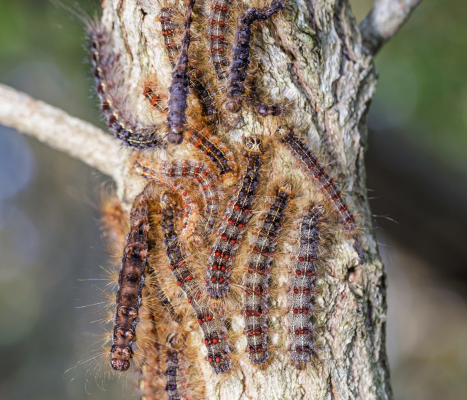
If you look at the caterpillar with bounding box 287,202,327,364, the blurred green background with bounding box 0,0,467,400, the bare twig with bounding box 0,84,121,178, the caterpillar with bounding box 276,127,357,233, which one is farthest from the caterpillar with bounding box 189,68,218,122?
the blurred green background with bounding box 0,0,467,400

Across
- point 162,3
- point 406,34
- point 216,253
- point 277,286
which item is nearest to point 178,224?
point 216,253

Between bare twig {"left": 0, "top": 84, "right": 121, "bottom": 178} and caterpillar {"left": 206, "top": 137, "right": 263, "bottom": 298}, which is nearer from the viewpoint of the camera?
caterpillar {"left": 206, "top": 137, "right": 263, "bottom": 298}

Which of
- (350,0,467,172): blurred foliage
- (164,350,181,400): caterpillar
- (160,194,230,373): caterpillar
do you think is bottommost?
(164,350,181,400): caterpillar

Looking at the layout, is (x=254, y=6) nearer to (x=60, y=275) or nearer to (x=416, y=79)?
(x=416, y=79)

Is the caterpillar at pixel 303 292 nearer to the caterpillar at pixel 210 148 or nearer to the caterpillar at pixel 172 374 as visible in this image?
the caterpillar at pixel 210 148

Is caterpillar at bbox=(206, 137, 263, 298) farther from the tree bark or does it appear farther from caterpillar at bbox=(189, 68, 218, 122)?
caterpillar at bbox=(189, 68, 218, 122)

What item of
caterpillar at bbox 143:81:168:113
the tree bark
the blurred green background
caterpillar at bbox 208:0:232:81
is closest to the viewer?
caterpillar at bbox 208:0:232:81

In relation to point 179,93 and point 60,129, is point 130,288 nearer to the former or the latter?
point 179,93

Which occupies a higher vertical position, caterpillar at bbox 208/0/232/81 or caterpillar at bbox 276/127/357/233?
caterpillar at bbox 208/0/232/81
